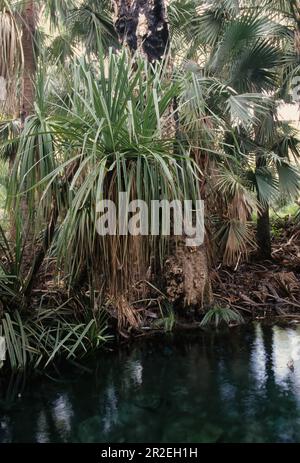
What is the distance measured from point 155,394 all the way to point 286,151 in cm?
457

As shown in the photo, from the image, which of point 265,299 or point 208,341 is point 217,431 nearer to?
point 208,341

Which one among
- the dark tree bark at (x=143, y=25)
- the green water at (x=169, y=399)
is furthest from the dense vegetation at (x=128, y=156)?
the green water at (x=169, y=399)

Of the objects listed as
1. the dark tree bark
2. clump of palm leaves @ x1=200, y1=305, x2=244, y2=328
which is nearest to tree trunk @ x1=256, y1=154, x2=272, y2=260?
clump of palm leaves @ x1=200, y1=305, x2=244, y2=328

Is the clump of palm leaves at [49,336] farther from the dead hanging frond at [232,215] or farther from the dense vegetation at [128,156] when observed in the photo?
the dead hanging frond at [232,215]

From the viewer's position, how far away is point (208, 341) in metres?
5.29

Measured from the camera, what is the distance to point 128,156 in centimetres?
382

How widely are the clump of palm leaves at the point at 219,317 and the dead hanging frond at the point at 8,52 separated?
3422mm

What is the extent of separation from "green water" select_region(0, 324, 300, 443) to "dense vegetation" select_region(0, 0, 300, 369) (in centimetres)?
47

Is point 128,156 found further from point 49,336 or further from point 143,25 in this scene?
point 143,25

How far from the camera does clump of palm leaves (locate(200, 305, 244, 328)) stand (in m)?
5.68

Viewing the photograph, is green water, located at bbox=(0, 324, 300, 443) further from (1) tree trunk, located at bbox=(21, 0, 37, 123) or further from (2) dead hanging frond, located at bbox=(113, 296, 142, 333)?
(1) tree trunk, located at bbox=(21, 0, 37, 123)

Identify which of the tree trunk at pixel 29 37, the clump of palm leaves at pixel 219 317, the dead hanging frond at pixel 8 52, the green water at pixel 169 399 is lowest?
the green water at pixel 169 399

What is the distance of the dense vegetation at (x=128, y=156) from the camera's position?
382 cm
